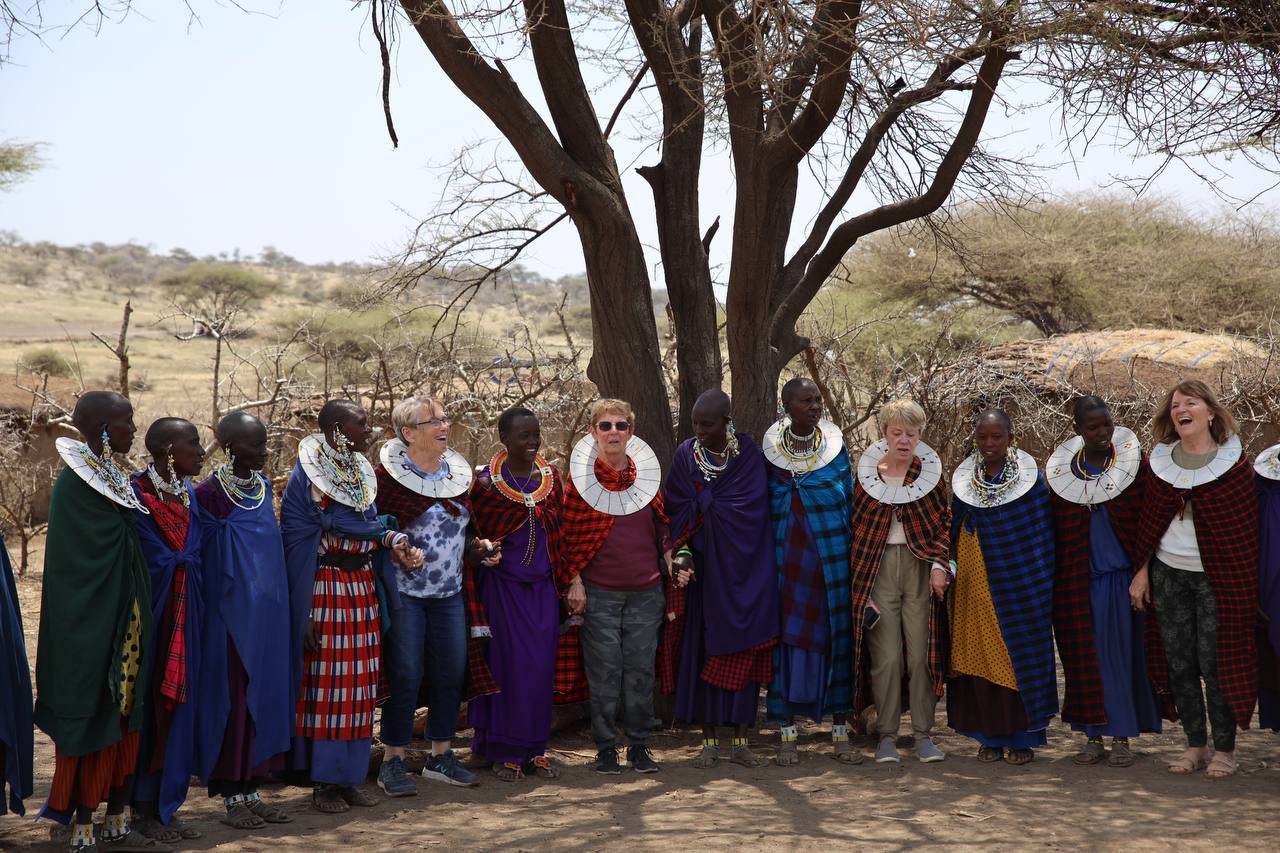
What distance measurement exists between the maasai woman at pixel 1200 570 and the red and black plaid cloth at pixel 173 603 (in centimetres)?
401

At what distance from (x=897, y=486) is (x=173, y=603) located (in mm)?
3122

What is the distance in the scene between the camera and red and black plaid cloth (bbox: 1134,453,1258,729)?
5152 mm

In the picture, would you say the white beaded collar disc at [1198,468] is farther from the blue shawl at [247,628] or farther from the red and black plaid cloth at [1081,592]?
the blue shawl at [247,628]

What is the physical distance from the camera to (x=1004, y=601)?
550 centimetres

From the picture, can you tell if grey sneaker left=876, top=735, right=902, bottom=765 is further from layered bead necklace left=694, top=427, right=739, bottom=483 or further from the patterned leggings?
layered bead necklace left=694, top=427, right=739, bottom=483

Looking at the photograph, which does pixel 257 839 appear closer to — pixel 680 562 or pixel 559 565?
pixel 559 565

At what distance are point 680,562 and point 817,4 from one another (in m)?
2.63

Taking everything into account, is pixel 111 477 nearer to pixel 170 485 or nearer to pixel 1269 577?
pixel 170 485

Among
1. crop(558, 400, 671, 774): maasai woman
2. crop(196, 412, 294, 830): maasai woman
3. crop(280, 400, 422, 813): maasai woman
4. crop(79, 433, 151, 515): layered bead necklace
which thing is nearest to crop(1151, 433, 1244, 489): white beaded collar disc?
crop(558, 400, 671, 774): maasai woman

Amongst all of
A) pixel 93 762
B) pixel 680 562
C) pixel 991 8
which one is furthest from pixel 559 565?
pixel 991 8

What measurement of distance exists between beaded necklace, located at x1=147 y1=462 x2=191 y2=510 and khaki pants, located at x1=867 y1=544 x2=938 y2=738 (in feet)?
9.90

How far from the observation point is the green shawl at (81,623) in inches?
164

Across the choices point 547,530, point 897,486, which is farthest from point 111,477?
point 897,486

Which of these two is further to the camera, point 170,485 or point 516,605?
point 516,605
